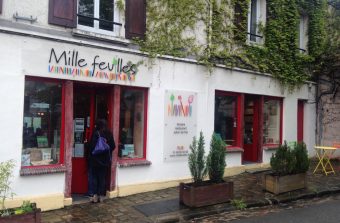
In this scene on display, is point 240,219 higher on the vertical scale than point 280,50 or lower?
lower

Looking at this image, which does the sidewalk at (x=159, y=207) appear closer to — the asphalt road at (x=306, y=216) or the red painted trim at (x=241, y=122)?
the asphalt road at (x=306, y=216)

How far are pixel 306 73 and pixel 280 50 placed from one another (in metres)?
1.75

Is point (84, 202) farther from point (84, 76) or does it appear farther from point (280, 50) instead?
point (280, 50)

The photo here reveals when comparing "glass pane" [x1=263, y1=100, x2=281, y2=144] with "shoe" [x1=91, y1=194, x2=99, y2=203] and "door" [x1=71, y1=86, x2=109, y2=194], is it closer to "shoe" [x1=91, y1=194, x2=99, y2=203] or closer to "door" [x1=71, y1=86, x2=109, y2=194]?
"door" [x1=71, y1=86, x2=109, y2=194]

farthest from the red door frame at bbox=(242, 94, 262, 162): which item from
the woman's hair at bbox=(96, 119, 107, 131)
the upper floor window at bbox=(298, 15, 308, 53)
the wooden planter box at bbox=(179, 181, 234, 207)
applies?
the woman's hair at bbox=(96, 119, 107, 131)

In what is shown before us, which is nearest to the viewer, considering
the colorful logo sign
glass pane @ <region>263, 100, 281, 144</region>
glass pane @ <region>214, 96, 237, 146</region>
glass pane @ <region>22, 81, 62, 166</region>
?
glass pane @ <region>22, 81, 62, 166</region>

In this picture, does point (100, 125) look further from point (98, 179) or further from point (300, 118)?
point (300, 118)

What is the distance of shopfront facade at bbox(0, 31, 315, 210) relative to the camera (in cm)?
734

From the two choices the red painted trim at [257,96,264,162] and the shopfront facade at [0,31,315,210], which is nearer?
the shopfront facade at [0,31,315,210]

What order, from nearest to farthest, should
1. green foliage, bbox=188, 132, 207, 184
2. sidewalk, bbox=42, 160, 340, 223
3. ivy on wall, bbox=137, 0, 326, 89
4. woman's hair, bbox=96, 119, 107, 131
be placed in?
1. sidewalk, bbox=42, 160, 340, 223
2. green foliage, bbox=188, 132, 207, 184
3. woman's hair, bbox=96, 119, 107, 131
4. ivy on wall, bbox=137, 0, 326, 89

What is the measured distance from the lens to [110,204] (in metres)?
8.22

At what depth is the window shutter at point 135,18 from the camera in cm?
895

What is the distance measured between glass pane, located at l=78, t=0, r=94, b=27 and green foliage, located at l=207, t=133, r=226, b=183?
12.6 feet

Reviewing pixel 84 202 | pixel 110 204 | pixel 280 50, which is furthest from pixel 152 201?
pixel 280 50
